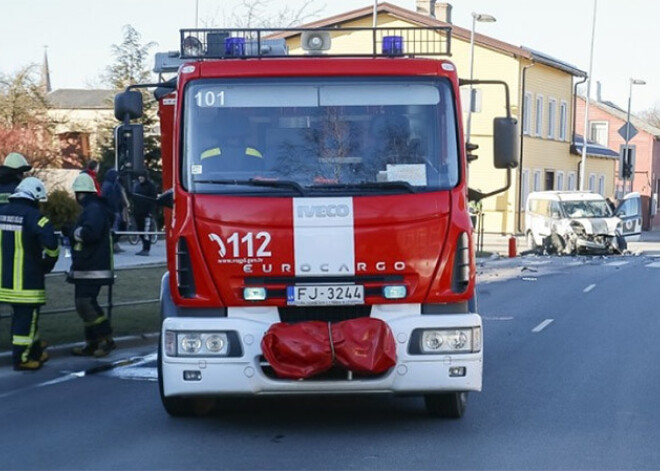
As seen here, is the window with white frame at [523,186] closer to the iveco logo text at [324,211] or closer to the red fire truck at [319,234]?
the red fire truck at [319,234]

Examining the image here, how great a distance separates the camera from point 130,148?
8.97m

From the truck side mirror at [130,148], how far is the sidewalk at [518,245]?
27683 mm

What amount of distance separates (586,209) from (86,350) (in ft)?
91.6

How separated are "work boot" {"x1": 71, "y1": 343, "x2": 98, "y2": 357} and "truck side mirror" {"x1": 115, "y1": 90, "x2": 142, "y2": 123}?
3.49m

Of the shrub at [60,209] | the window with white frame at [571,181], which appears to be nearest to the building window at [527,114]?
the window with white frame at [571,181]

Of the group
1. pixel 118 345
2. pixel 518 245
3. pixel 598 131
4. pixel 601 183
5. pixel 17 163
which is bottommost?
pixel 518 245

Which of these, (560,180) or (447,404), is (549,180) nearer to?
(560,180)

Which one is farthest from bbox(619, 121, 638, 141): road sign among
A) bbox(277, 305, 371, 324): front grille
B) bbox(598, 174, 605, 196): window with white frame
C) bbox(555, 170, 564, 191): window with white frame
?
bbox(277, 305, 371, 324): front grille

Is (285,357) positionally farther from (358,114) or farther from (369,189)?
(358,114)

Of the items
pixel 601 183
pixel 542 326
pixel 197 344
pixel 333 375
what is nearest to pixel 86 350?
pixel 197 344

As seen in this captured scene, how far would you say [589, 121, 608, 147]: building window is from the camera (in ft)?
243

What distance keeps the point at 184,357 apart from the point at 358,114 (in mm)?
2135

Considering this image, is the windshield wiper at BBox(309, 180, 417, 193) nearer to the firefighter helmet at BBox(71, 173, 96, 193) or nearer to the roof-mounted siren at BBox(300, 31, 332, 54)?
the roof-mounted siren at BBox(300, 31, 332, 54)

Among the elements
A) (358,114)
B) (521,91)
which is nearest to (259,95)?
(358,114)
